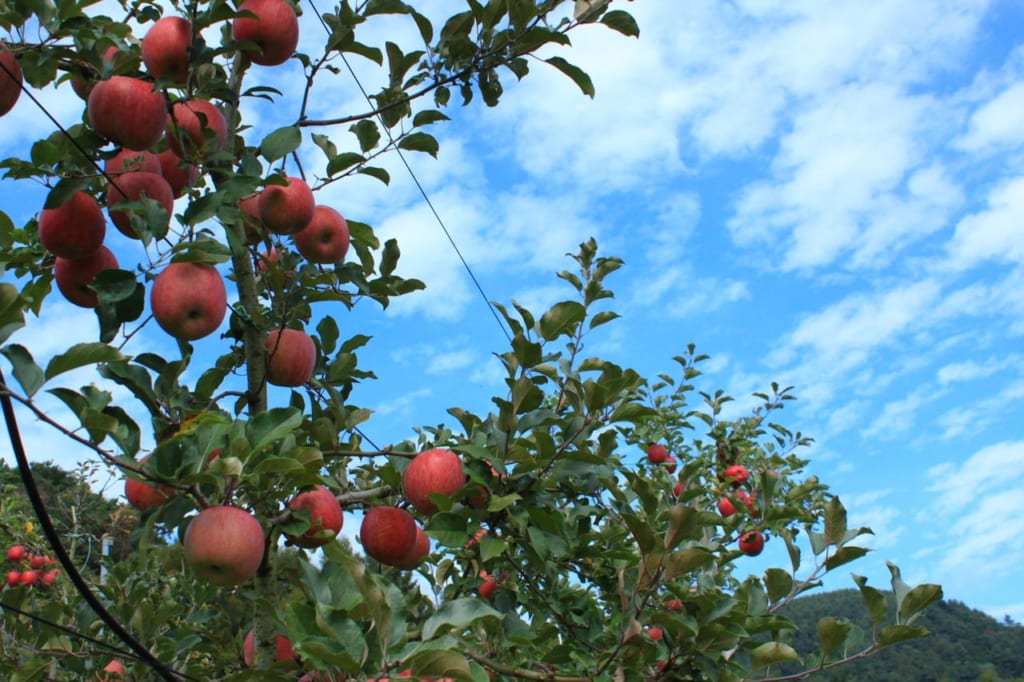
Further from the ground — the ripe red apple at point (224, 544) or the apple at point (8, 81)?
the apple at point (8, 81)

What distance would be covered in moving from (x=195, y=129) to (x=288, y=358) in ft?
2.38

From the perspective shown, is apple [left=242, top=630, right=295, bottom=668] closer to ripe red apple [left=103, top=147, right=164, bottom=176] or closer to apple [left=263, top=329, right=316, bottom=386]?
apple [left=263, top=329, right=316, bottom=386]

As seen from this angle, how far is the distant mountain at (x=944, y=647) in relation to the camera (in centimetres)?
3334

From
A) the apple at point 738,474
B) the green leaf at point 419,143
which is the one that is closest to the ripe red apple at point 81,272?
the green leaf at point 419,143

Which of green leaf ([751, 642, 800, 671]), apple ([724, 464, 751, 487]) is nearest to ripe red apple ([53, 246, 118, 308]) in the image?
green leaf ([751, 642, 800, 671])

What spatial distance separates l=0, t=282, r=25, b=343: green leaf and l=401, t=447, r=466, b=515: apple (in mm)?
1058

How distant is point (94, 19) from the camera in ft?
8.43

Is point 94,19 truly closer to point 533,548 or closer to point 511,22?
point 511,22

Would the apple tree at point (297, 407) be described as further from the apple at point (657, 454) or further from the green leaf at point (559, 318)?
the apple at point (657, 454)

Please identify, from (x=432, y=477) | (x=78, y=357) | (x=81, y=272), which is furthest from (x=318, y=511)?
(x=81, y=272)

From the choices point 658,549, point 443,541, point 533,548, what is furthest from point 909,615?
point 443,541

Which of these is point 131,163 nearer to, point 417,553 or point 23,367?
point 23,367

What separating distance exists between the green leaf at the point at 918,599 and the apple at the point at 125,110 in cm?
239

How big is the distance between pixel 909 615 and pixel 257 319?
6.69 feet
